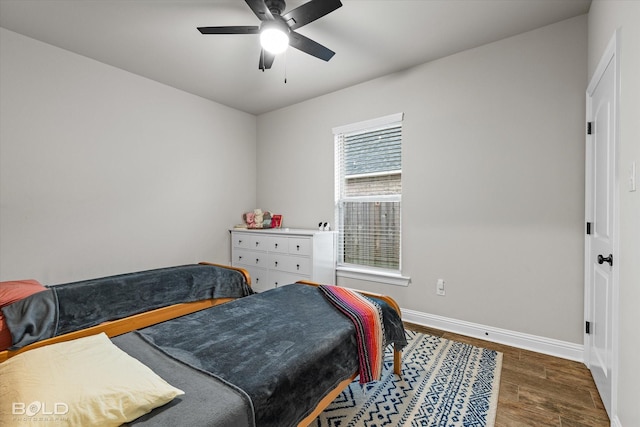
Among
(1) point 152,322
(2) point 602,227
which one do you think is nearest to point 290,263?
(1) point 152,322

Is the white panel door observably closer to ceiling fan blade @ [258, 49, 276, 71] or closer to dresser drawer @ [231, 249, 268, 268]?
ceiling fan blade @ [258, 49, 276, 71]

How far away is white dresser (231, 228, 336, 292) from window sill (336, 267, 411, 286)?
16 centimetres

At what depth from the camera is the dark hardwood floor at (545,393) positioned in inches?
65.9

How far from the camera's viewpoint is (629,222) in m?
1.37

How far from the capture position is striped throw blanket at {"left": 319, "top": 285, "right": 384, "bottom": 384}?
5.48 feet

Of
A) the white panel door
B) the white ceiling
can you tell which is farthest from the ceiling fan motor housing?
the white panel door

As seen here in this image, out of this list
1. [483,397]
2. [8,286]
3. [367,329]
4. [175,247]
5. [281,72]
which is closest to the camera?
[367,329]

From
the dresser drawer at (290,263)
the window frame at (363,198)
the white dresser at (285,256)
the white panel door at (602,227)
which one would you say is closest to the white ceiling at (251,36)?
the window frame at (363,198)

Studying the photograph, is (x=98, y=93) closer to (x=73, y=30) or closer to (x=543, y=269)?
(x=73, y=30)

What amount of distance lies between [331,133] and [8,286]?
3.29 metres

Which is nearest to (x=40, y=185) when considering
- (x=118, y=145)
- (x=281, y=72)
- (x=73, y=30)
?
(x=118, y=145)

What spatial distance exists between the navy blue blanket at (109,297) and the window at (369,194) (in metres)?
1.41

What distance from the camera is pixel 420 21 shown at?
7.83 ft

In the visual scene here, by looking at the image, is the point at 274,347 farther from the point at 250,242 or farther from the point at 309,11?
the point at 250,242
